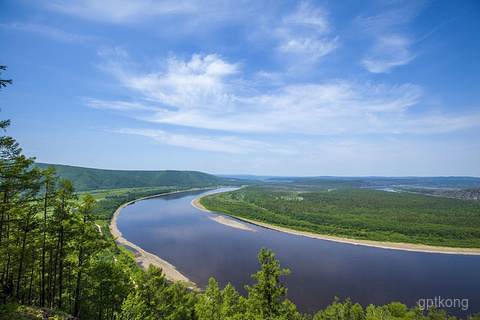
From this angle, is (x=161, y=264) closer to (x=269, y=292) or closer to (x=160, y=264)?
(x=160, y=264)

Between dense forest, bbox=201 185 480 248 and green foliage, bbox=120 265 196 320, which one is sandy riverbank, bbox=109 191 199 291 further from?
dense forest, bbox=201 185 480 248

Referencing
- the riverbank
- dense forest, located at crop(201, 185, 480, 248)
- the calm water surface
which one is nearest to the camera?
the calm water surface

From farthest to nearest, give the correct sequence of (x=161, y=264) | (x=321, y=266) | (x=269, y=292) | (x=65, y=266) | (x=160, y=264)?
1. (x=321, y=266)
2. (x=161, y=264)
3. (x=160, y=264)
4. (x=269, y=292)
5. (x=65, y=266)

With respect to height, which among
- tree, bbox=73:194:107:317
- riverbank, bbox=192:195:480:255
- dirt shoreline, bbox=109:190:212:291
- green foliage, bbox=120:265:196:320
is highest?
tree, bbox=73:194:107:317

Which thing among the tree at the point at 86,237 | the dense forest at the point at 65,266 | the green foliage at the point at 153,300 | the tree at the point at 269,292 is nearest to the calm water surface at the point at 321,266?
the tree at the point at 269,292

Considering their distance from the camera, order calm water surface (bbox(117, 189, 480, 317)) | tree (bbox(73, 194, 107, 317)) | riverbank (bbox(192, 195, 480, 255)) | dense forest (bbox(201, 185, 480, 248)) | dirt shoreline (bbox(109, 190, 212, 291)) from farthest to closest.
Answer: dense forest (bbox(201, 185, 480, 248)), riverbank (bbox(192, 195, 480, 255)), dirt shoreline (bbox(109, 190, 212, 291)), calm water surface (bbox(117, 189, 480, 317)), tree (bbox(73, 194, 107, 317))

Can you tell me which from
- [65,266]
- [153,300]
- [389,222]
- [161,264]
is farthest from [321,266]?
[389,222]

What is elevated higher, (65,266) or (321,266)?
(65,266)

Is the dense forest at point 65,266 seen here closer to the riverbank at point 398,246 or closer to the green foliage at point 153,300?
the green foliage at point 153,300

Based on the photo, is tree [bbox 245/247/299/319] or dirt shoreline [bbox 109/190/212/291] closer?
tree [bbox 245/247/299/319]

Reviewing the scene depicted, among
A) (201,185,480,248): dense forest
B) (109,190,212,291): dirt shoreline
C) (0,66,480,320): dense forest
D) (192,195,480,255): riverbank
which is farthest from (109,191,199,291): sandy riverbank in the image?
(201,185,480,248): dense forest
